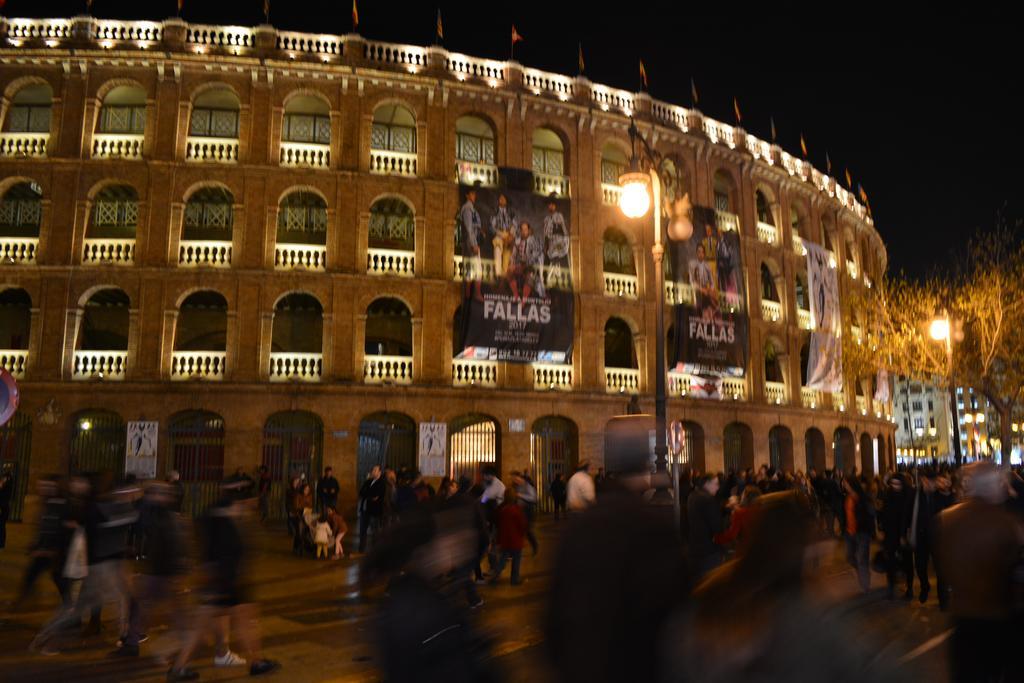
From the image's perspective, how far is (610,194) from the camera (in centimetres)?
2767

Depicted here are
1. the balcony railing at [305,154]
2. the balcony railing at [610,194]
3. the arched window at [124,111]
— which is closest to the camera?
the balcony railing at [305,154]

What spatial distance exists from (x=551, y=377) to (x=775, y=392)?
1071 cm

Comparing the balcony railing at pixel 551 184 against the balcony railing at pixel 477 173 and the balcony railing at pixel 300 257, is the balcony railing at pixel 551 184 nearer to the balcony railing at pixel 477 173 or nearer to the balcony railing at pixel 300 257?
the balcony railing at pixel 477 173

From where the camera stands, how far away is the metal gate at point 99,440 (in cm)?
2212

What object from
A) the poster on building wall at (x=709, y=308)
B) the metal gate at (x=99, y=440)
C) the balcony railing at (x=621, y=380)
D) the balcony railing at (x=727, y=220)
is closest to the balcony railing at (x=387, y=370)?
the balcony railing at (x=621, y=380)

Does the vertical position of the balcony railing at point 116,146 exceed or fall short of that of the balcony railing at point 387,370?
it exceeds it

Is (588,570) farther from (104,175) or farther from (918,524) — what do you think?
(104,175)

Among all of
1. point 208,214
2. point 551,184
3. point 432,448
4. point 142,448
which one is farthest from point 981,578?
point 208,214

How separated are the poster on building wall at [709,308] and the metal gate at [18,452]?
782 inches

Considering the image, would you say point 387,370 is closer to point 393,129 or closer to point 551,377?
point 551,377

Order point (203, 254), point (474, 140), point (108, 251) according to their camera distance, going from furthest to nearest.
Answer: point (474, 140), point (203, 254), point (108, 251)

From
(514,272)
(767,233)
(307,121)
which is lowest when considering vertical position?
(514,272)

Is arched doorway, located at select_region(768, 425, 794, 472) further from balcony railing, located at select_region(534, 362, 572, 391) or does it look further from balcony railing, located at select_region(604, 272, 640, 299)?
balcony railing, located at select_region(534, 362, 572, 391)

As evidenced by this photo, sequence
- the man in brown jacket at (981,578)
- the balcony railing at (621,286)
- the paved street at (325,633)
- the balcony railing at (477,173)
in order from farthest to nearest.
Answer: the balcony railing at (621,286), the balcony railing at (477,173), the paved street at (325,633), the man in brown jacket at (981,578)
